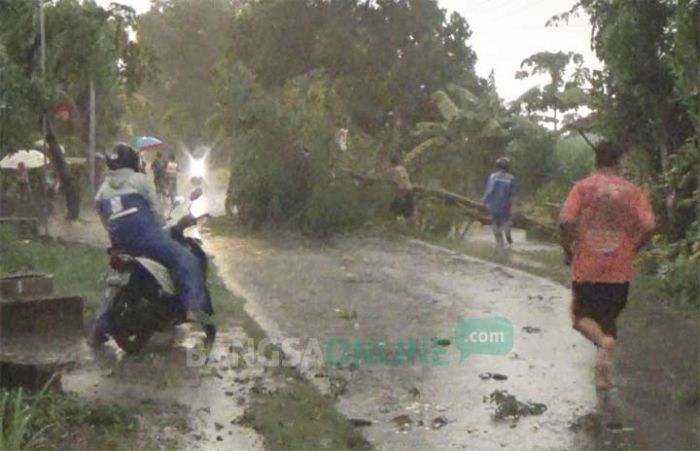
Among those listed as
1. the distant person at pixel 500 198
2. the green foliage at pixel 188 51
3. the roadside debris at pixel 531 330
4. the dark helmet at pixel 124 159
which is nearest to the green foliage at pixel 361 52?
the distant person at pixel 500 198

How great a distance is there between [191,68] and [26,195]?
46346 millimetres

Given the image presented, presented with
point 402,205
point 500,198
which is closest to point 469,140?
point 402,205

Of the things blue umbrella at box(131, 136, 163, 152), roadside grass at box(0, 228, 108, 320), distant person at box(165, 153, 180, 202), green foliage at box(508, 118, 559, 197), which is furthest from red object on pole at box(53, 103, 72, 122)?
blue umbrella at box(131, 136, 163, 152)

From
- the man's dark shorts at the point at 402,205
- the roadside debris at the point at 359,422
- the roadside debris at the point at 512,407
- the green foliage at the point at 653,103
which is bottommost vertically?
the roadside debris at the point at 359,422

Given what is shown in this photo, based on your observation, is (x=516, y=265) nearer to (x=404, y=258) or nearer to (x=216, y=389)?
(x=404, y=258)

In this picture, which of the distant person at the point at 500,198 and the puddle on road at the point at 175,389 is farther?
the distant person at the point at 500,198

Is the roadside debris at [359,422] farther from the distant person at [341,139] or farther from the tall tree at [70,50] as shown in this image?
the distant person at [341,139]

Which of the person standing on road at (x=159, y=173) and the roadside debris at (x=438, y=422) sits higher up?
the roadside debris at (x=438, y=422)

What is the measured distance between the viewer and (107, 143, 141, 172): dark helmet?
32.7ft

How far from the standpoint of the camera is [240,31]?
43.4 meters

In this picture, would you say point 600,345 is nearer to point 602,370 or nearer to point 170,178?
point 602,370

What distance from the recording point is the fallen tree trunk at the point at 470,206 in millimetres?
23062

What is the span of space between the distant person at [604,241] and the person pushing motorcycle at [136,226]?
3390 mm

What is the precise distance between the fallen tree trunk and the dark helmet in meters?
12.4
